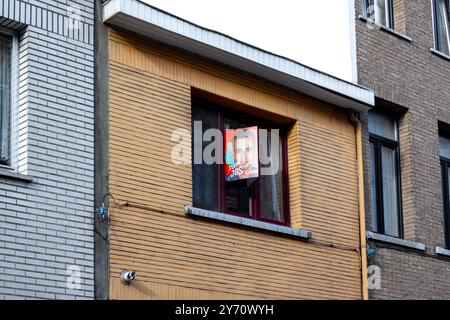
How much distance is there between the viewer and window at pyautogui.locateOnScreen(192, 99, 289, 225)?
1659 cm

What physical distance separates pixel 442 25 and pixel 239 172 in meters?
7.57

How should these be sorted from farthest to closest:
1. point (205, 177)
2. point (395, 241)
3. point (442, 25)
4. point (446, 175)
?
point (442, 25)
point (446, 175)
point (395, 241)
point (205, 177)

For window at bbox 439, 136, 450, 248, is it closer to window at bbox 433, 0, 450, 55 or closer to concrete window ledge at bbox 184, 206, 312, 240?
window at bbox 433, 0, 450, 55

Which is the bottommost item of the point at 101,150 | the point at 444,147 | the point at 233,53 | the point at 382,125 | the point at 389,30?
the point at 101,150

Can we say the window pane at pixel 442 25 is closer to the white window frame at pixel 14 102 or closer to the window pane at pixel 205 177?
the window pane at pixel 205 177

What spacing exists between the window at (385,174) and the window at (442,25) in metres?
2.65

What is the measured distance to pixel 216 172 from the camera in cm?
1680

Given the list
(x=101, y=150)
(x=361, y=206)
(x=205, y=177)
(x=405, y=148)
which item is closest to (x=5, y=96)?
(x=101, y=150)

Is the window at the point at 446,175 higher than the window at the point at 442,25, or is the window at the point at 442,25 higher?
the window at the point at 442,25

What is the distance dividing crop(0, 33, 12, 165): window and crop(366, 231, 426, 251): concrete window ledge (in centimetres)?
710

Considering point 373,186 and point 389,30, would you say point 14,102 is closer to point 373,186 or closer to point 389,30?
point 373,186

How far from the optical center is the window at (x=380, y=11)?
2056 centimetres

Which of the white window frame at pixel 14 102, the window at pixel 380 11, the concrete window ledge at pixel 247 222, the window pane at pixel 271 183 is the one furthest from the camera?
the window at pixel 380 11

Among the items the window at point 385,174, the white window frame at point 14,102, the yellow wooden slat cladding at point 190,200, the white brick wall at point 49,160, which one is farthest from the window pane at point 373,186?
the white window frame at point 14,102
